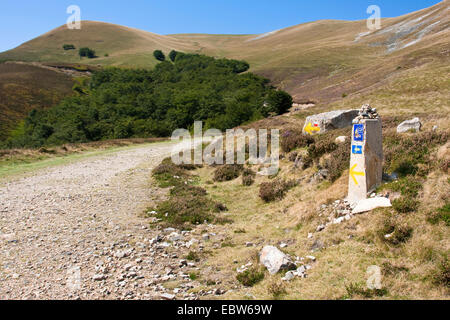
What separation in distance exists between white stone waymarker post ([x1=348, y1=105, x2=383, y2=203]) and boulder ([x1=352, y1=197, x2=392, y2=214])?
280mm

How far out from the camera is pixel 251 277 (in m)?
6.63

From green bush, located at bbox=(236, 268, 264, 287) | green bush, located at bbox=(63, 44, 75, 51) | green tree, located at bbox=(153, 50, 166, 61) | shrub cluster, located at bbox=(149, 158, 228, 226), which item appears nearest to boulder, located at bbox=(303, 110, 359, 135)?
shrub cluster, located at bbox=(149, 158, 228, 226)

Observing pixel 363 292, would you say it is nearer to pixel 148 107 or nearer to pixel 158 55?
pixel 148 107

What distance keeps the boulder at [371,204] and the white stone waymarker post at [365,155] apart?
280 millimetres

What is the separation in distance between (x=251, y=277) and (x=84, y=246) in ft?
17.0

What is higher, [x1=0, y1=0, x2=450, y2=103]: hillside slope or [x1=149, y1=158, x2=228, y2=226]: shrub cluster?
[x1=0, y1=0, x2=450, y2=103]: hillside slope

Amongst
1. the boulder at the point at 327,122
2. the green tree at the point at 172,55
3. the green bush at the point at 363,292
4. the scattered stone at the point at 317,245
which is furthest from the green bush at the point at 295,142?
the green tree at the point at 172,55

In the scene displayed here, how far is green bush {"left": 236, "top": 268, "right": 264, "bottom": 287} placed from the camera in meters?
6.56

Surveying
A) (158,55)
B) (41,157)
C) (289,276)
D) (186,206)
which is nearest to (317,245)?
(289,276)

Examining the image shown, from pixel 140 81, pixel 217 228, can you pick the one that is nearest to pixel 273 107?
pixel 217 228

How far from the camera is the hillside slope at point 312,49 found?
50281mm

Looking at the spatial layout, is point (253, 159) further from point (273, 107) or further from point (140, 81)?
point (140, 81)

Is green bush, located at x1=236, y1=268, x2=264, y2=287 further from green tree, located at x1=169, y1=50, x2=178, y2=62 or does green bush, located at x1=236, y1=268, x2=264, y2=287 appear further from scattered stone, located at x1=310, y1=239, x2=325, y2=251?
green tree, located at x1=169, y1=50, x2=178, y2=62

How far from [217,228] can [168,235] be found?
5.68ft
